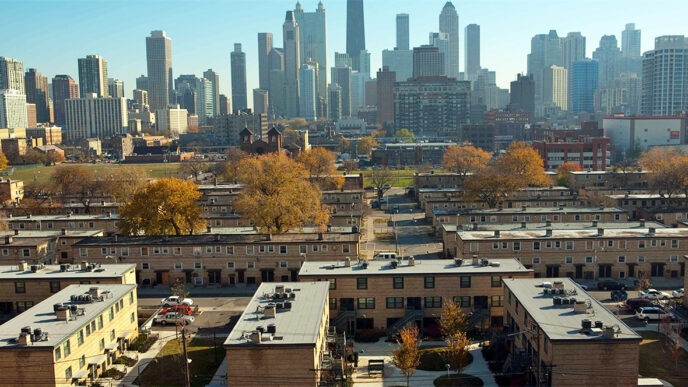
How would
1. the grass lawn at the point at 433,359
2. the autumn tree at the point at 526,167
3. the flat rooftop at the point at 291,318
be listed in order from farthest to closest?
the autumn tree at the point at 526,167, the grass lawn at the point at 433,359, the flat rooftop at the point at 291,318

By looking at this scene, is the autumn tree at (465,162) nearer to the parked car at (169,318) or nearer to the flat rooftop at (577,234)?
the flat rooftop at (577,234)

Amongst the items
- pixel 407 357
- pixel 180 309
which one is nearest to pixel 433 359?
pixel 407 357

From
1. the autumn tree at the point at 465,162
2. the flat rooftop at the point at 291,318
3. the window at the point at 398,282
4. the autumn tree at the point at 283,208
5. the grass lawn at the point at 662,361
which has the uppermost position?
the autumn tree at the point at 465,162

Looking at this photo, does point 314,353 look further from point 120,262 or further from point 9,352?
point 120,262

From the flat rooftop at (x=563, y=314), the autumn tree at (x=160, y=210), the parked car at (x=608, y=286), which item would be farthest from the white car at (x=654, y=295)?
the autumn tree at (x=160, y=210)

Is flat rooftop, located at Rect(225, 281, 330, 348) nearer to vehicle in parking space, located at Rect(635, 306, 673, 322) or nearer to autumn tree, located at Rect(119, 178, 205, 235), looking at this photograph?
vehicle in parking space, located at Rect(635, 306, 673, 322)

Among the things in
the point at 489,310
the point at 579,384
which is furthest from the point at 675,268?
the point at 579,384
